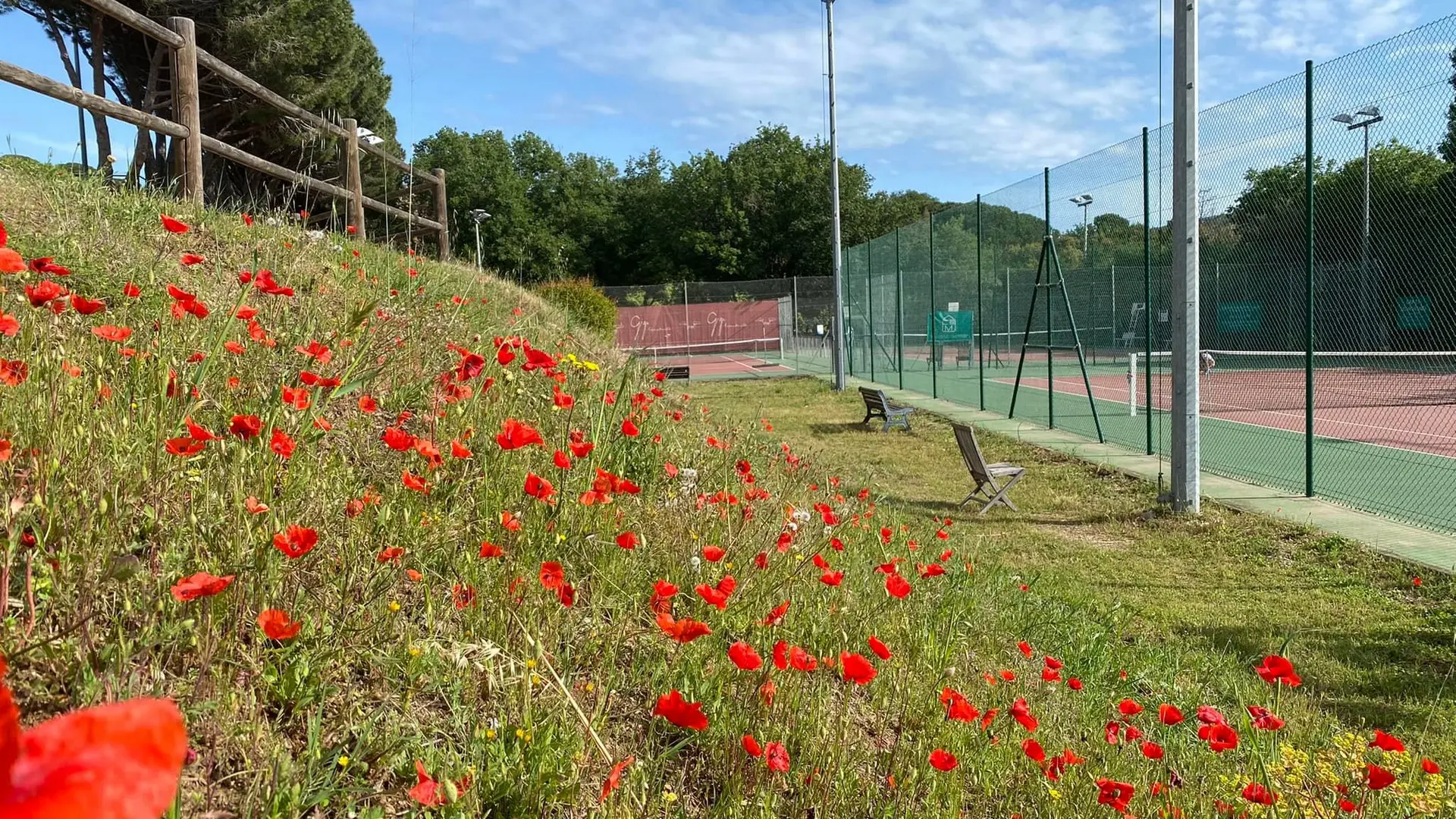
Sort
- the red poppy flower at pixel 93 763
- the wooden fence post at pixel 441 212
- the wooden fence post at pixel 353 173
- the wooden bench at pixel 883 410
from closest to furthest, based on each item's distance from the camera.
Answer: the red poppy flower at pixel 93 763, the wooden fence post at pixel 353 173, the wooden bench at pixel 883 410, the wooden fence post at pixel 441 212

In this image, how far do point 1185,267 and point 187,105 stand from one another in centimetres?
748

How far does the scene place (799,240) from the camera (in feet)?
161

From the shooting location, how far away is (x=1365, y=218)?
7.30m

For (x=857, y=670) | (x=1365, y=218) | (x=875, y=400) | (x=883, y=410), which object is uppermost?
(x=1365, y=218)

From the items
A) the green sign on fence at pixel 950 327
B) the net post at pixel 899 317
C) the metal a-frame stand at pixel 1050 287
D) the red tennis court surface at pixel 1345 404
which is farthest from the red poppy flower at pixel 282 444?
the net post at pixel 899 317

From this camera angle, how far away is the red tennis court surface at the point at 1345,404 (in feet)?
25.5

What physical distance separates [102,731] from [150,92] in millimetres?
20965

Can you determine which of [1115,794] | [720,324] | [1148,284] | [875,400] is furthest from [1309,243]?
[720,324]

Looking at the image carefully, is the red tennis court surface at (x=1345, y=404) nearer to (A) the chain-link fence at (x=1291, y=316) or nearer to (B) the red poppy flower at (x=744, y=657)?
(A) the chain-link fence at (x=1291, y=316)

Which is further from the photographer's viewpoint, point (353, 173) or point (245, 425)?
point (353, 173)

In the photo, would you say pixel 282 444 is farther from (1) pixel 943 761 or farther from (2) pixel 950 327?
(2) pixel 950 327

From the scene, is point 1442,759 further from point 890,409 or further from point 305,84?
point 305,84

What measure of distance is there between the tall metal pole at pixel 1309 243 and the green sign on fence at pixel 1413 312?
65 cm

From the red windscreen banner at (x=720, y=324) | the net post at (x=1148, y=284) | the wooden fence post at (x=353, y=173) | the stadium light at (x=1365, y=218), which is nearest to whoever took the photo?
the stadium light at (x=1365, y=218)
